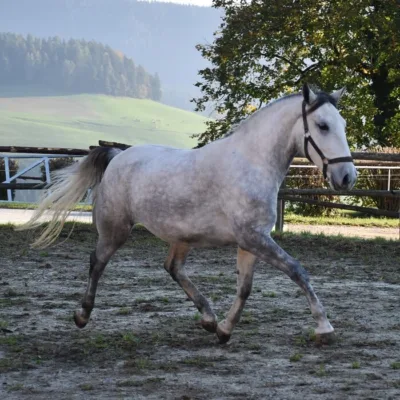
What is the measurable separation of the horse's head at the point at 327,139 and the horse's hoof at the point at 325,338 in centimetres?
95

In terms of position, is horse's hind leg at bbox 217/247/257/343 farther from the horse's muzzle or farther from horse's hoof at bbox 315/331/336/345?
the horse's muzzle

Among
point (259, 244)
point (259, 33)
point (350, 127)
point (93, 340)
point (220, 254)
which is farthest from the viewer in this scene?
point (350, 127)

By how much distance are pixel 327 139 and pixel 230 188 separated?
704 mm

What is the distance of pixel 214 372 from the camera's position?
5094 millimetres

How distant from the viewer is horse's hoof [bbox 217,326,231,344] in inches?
233

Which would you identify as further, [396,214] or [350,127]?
[350,127]

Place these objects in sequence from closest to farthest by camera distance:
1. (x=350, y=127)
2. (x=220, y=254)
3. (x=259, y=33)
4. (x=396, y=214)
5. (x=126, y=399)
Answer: (x=126, y=399) < (x=220, y=254) < (x=396, y=214) < (x=259, y=33) < (x=350, y=127)

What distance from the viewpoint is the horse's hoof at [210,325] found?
6.14 meters

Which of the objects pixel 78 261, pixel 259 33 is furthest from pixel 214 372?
pixel 259 33

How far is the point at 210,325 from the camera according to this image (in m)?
6.14

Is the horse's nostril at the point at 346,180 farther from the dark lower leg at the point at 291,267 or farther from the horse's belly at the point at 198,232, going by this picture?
the horse's belly at the point at 198,232

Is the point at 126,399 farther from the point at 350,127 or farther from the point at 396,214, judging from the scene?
the point at 350,127

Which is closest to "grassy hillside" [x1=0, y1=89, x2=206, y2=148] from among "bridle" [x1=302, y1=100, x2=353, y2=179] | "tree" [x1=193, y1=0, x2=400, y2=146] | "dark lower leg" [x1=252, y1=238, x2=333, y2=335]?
"tree" [x1=193, y1=0, x2=400, y2=146]

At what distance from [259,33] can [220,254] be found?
12.4 m
